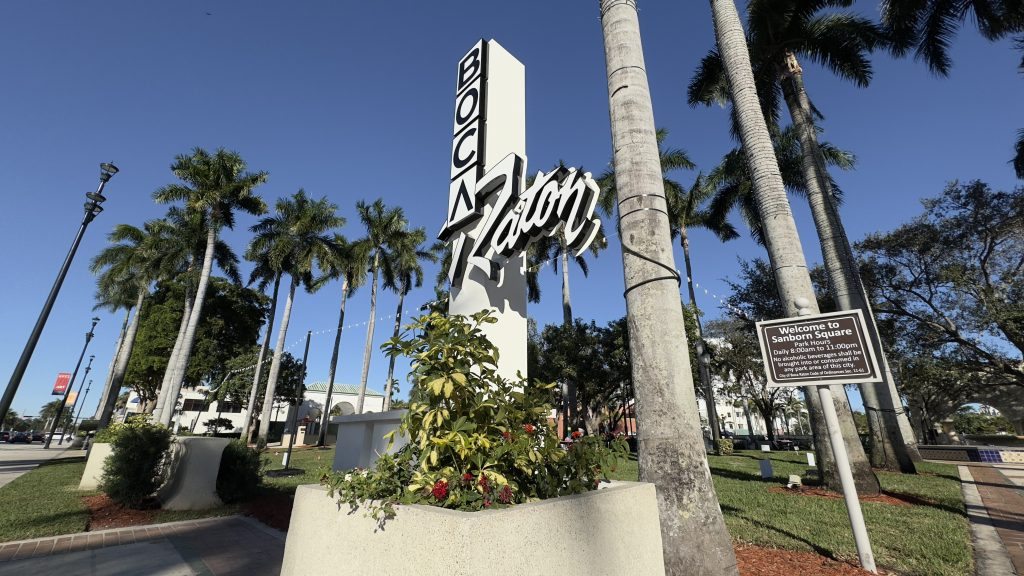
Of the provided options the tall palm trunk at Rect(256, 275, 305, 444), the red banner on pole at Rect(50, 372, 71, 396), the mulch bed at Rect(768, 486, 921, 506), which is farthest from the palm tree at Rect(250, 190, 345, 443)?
the red banner on pole at Rect(50, 372, 71, 396)

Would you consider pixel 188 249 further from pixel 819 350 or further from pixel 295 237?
pixel 819 350

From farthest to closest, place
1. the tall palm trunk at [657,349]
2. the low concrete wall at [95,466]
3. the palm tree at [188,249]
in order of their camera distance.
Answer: the palm tree at [188,249] < the low concrete wall at [95,466] < the tall palm trunk at [657,349]

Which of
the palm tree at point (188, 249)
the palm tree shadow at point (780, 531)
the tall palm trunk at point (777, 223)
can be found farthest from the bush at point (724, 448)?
the palm tree at point (188, 249)

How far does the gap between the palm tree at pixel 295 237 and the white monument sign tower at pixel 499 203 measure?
24.5 m

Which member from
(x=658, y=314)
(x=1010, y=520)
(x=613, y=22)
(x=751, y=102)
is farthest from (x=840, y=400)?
(x=613, y=22)

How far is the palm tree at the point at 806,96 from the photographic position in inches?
519

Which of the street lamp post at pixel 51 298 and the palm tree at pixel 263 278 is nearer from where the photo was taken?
the street lamp post at pixel 51 298

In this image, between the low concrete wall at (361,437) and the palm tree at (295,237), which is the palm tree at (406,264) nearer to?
the palm tree at (295,237)

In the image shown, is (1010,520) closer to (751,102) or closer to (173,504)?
(751,102)

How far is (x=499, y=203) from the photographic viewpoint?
19.3ft

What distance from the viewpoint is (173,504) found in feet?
28.6

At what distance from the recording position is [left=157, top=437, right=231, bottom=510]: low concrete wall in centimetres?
876

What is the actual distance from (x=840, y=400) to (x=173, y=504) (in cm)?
1466

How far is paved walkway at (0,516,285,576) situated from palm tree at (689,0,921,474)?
15472 millimetres
